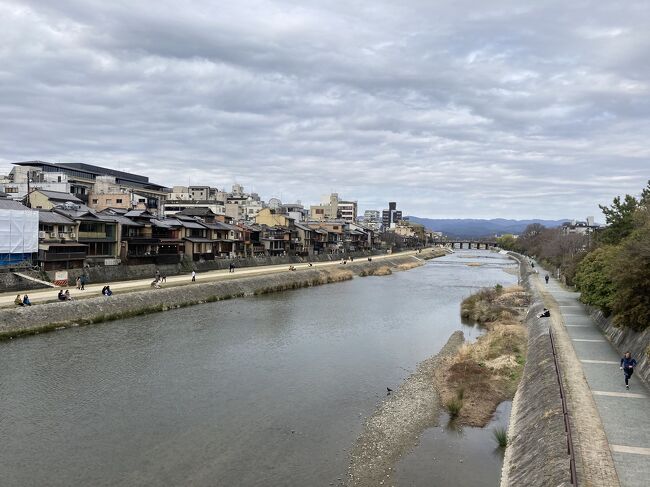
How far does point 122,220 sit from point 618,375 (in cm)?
4595

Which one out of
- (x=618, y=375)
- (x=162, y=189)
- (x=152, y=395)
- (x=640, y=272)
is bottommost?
(x=152, y=395)

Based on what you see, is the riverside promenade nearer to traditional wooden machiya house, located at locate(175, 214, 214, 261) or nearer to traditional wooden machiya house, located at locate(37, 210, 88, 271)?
traditional wooden machiya house, located at locate(37, 210, 88, 271)

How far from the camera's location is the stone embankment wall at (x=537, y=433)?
37.1 feet

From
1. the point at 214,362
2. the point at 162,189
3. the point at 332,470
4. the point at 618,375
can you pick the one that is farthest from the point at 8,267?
the point at 162,189

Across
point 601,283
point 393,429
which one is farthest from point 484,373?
point 601,283

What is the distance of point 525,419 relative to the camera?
15883 millimetres

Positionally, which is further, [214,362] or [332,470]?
[214,362]

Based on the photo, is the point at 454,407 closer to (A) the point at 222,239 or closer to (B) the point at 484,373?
(B) the point at 484,373

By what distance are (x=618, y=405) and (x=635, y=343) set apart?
6779 mm

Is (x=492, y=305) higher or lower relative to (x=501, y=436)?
higher

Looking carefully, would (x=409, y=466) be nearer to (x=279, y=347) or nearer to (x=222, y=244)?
(x=279, y=347)

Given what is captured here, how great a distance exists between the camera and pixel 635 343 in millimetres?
19984

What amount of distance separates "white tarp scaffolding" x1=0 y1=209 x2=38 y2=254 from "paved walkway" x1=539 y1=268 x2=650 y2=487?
3983 cm

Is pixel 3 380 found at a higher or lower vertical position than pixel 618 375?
lower
